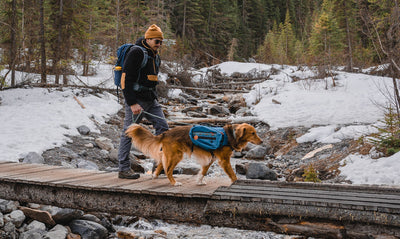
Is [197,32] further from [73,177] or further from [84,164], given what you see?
[73,177]

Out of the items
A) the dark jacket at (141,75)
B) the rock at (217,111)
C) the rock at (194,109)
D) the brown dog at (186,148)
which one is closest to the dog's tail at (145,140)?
the brown dog at (186,148)

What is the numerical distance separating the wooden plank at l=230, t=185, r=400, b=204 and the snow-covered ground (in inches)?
127

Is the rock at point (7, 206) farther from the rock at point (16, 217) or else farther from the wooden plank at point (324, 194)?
the wooden plank at point (324, 194)

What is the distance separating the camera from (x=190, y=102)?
20.1m

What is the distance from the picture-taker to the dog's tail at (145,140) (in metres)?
4.63

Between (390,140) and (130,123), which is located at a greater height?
(130,123)

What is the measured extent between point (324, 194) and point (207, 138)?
168cm

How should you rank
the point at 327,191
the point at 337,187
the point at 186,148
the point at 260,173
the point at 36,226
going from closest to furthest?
1. the point at 327,191
2. the point at 337,187
3. the point at 186,148
4. the point at 36,226
5. the point at 260,173

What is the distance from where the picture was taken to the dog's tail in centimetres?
463

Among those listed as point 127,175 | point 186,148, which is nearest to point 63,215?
point 127,175

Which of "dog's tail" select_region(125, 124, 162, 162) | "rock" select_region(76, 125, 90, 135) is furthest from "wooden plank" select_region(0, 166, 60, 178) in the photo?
"rock" select_region(76, 125, 90, 135)

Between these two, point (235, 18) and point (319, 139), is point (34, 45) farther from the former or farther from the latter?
point (235, 18)

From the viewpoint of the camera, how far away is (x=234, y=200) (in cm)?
347

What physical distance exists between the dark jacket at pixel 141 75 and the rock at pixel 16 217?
9.13 feet
